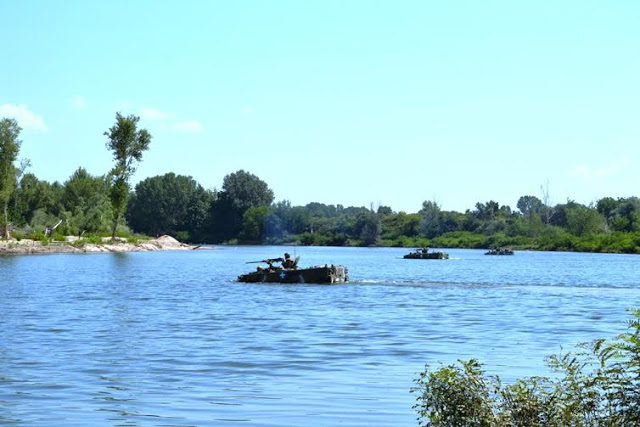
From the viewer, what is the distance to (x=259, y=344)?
22.8 meters

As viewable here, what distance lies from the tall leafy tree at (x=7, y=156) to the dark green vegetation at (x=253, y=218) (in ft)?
17.1

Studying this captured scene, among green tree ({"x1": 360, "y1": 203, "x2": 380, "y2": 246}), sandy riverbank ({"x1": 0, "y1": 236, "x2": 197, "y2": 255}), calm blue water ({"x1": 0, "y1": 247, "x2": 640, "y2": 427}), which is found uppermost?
green tree ({"x1": 360, "y1": 203, "x2": 380, "y2": 246})

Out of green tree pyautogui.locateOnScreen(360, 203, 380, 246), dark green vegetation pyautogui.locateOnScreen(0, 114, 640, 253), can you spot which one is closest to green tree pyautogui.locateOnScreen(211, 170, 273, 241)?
dark green vegetation pyautogui.locateOnScreen(0, 114, 640, 253)

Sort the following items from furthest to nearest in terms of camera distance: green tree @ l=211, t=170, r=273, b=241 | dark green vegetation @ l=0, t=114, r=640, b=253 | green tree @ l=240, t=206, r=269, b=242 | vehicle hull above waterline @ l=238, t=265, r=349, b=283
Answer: green tree @ l=211, t=170, r=273, b=241, green tree @ l=240, t=206, r=269, b=242, dark green vegetation @ l=0, t=114, r=640, b=253, vehicle hull above waterline @ l=238, t=265, r=349, b=283

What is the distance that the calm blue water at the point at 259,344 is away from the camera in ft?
46.6

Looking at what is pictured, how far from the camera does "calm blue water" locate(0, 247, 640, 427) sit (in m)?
14.2

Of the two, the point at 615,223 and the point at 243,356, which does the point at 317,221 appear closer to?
the point at 615,223

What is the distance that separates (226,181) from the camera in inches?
7387

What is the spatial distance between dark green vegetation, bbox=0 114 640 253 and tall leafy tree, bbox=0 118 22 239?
17.1ft

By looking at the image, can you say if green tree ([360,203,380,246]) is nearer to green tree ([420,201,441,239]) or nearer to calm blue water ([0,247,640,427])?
green tree ([420,201,441,239])

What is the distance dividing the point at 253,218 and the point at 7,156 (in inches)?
3465

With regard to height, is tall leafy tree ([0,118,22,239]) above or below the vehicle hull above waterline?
above

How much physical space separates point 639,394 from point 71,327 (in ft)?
66.9

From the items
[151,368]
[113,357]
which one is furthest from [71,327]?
[151,368]
